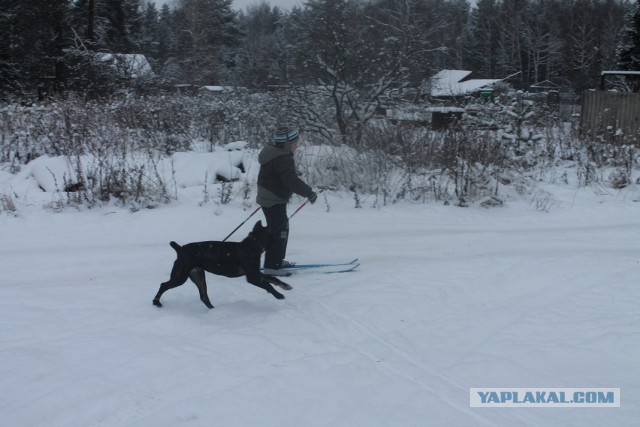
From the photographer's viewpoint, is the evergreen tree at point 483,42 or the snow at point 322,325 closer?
the snow at point 322,325

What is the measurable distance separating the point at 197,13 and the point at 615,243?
36415 millimetres

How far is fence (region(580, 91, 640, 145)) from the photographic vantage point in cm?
1377

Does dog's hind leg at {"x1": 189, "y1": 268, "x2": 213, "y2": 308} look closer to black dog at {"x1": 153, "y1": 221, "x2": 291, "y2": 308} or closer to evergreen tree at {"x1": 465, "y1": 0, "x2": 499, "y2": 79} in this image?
black dog at {"x1": 153, "y1": 221, "x2": 291, "y2": 308}

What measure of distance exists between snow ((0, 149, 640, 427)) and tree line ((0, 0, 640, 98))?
5.66 metres

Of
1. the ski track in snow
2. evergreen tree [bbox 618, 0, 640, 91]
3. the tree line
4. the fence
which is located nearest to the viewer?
the ski track in snow

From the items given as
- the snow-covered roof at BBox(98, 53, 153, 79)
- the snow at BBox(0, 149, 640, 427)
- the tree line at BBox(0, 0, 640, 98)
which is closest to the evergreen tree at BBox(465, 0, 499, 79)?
the tree line at BBox(0, 0, 640, 98)

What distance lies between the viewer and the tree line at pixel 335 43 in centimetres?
1247

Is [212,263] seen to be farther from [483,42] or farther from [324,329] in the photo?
[483,42]

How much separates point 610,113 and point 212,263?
13665 mm

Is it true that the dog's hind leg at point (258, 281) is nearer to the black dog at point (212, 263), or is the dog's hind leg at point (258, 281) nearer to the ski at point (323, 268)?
the black dog at point (212, 263)

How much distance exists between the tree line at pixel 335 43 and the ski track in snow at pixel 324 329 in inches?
235

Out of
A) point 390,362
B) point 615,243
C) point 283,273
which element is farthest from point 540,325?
point 615,243

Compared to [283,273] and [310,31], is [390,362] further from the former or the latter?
[310,31]

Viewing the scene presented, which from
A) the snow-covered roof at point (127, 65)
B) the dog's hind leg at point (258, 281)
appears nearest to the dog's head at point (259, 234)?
the dog's hind leg at point (258, 281)
